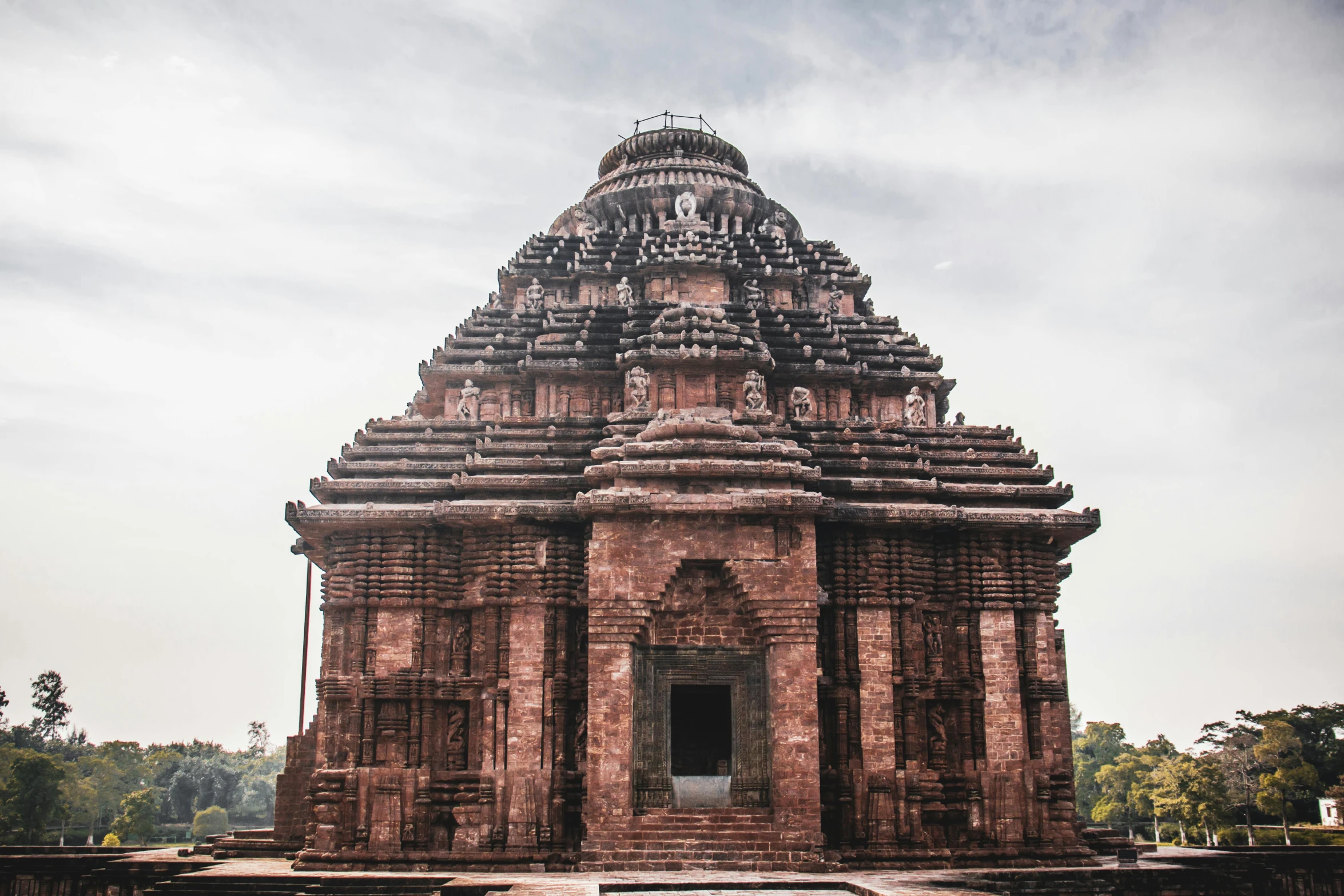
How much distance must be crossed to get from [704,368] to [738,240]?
6265 millimetres

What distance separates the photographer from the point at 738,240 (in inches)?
1059

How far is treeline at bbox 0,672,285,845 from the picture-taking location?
47.2 metres

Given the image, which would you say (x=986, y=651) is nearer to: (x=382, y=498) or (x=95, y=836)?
(x=382, y=498)

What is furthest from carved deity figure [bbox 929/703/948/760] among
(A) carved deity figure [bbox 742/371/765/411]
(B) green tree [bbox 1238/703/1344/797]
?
(B) green tree [bbox 1238/703/1344/797]

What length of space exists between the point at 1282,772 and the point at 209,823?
5087 centimetres

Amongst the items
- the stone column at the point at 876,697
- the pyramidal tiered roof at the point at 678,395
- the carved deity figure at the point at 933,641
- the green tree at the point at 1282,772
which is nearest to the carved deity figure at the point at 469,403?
the pyramidal tiered roof at the point at 678,395

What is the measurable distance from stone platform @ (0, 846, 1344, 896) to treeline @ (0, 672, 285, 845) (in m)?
22.1

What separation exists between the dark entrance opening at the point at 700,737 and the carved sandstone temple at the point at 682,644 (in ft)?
1.56

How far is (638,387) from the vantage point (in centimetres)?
2080

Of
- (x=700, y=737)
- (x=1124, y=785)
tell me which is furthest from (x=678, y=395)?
(x=1124, y=785)

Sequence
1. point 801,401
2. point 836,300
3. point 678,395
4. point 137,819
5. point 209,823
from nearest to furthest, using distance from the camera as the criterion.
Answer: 1. point 678,395
2. point 801,401
3. point 836,300
4. point 137,819
5. point 209,823

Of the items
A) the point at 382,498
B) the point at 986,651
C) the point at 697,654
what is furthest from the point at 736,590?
the point at 382,498

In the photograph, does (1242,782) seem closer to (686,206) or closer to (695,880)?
(686,206)

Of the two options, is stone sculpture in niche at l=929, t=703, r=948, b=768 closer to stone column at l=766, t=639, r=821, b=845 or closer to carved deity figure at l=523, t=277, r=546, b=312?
stone column at l=766, t=639, r=821, b=845
